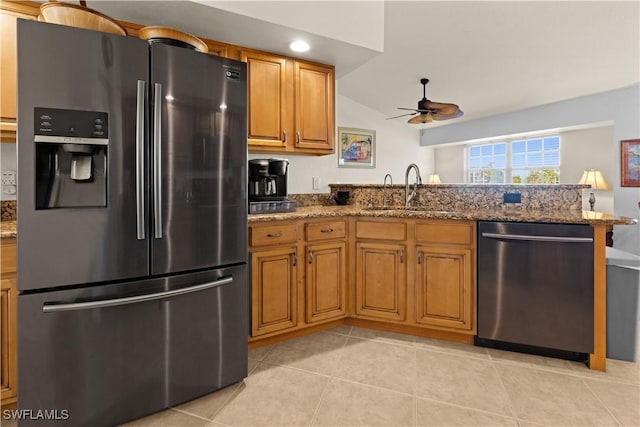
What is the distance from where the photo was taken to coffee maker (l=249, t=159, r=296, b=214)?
2.47 meters

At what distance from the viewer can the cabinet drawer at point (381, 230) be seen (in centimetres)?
238

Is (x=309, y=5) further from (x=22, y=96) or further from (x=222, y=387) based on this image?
(x=222, y=387)

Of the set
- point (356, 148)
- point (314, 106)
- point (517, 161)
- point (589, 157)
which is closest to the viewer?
point (314, 106)

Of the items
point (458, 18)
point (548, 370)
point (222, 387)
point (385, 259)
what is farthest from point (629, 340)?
point (458, 18)

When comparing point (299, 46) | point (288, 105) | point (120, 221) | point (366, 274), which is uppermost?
point (299, 46)

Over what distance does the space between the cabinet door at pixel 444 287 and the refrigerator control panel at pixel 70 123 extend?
202 centimetres

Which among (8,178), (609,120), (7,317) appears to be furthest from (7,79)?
(609,120)

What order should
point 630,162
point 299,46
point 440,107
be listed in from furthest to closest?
1. point 630,162
2. point 440,107
3. point 299,46

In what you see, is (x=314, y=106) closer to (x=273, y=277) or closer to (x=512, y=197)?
(x=273, y=277)

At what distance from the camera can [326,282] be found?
2.45m

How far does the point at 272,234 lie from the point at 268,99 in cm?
106

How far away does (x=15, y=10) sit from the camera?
1735mm

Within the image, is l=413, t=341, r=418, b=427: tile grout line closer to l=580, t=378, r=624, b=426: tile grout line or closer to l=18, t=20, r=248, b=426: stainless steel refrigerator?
l=580, t=378, r=624, b=426: tile grout line

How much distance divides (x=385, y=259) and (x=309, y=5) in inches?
73.3
